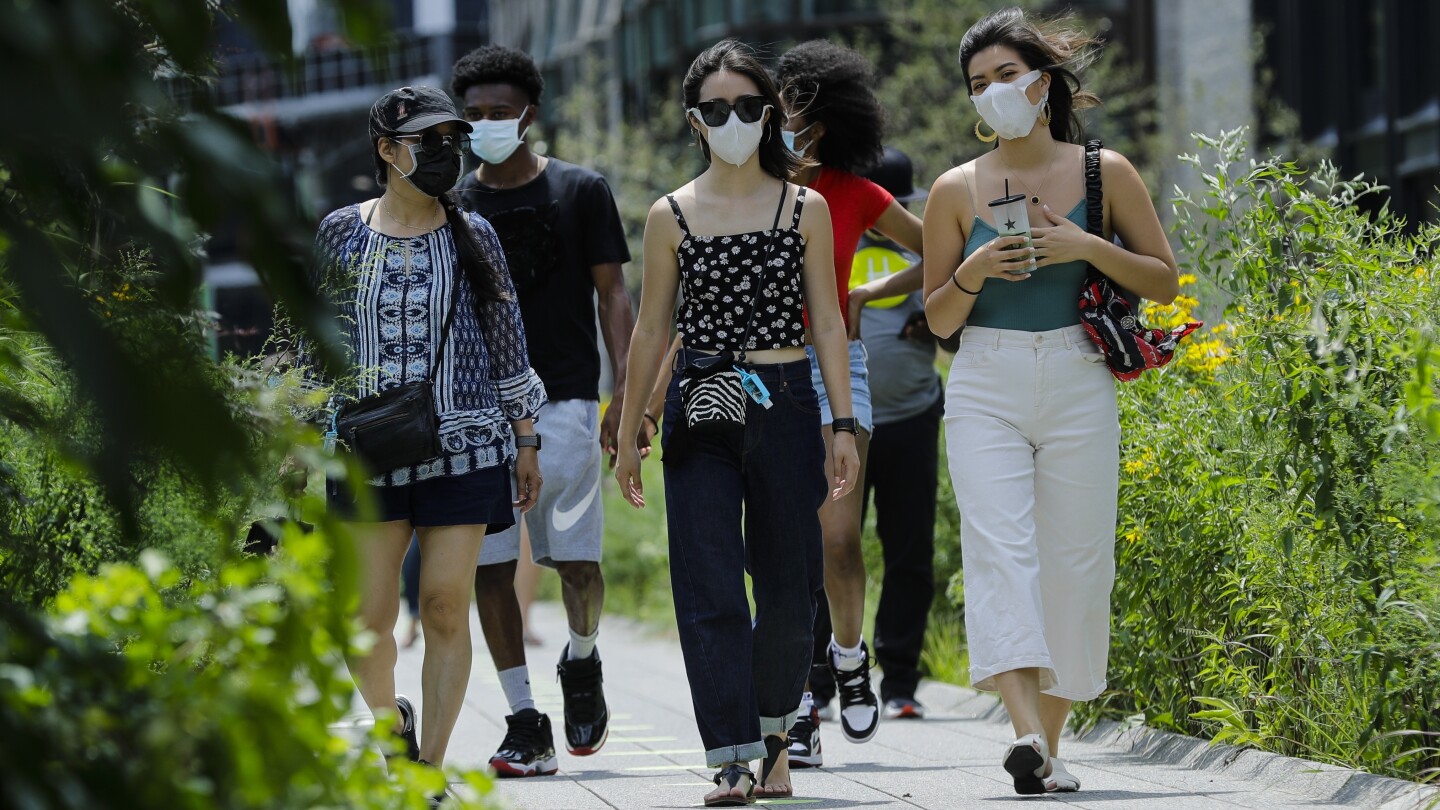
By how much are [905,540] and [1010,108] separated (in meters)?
2.77

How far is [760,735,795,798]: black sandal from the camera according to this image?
5.14 meters

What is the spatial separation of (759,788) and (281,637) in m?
3.12

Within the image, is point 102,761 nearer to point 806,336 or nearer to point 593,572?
point 806,336

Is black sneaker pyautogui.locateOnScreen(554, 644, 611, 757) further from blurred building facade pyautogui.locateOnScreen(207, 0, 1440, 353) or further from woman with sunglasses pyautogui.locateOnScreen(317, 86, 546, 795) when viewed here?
blurred building facade pyautogui.locateOnScreen(207, 0, 1440, 353)

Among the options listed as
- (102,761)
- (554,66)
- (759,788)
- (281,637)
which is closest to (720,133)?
(759,788)

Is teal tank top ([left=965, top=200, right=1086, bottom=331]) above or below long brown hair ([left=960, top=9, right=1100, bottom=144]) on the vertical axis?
below

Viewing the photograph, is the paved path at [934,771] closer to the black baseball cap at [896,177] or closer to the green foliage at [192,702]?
the black baseball cap at [896,177]

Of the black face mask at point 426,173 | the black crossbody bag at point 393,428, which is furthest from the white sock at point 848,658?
the black face mask at point 426,173

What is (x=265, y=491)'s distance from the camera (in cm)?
214

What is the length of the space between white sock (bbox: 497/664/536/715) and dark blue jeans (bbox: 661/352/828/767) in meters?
1.10

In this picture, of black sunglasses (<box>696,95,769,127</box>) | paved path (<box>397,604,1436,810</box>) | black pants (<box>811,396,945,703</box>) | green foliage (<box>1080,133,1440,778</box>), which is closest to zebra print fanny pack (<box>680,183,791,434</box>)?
black sunglasses (<box>696,95,769,127</box>)

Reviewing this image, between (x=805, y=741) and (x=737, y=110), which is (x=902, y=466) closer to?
(x=805, y=741)

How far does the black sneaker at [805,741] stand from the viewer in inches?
237

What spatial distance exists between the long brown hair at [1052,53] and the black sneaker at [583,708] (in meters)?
2.21
